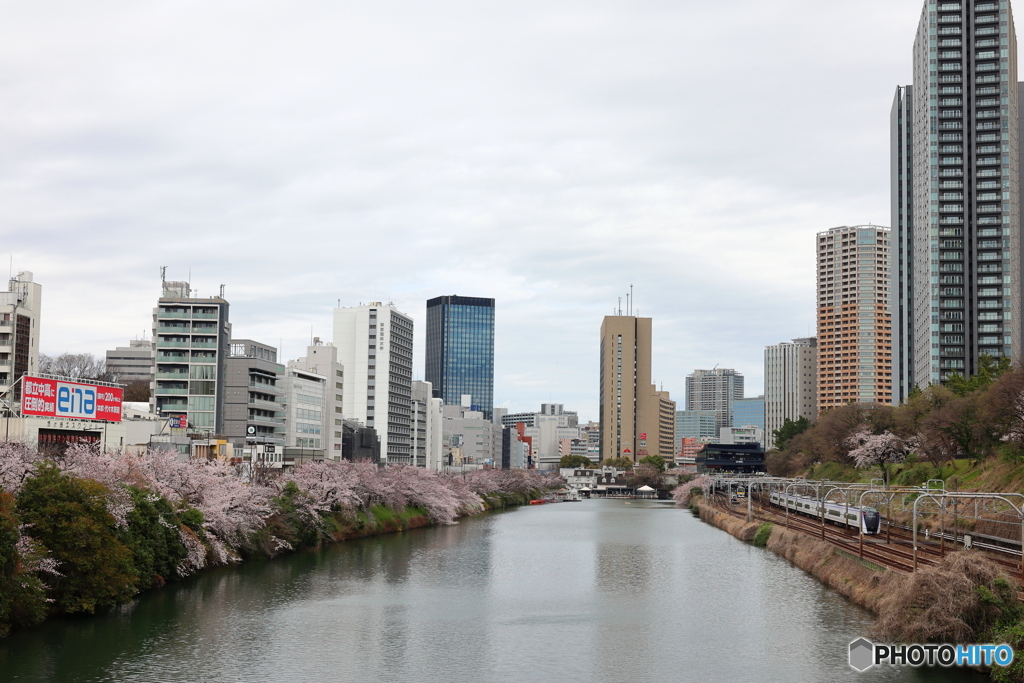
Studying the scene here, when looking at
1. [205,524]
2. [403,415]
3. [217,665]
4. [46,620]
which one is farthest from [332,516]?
[403,415]

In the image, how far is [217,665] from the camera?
27969 millimetres

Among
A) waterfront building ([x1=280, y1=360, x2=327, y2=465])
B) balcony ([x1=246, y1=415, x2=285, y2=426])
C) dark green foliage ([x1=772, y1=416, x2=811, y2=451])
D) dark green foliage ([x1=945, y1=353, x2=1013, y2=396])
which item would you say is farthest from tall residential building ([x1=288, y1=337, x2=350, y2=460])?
dark green foliage ([x1=945, y1=353, x2=1013, y2=396])

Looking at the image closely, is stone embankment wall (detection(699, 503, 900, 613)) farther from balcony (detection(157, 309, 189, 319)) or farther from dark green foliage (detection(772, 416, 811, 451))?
dark green foliage (detection(772, 416, 811, 451))

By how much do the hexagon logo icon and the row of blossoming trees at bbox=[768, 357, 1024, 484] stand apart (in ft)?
81.2

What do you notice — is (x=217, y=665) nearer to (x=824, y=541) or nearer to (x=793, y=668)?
(x=793, y=668)

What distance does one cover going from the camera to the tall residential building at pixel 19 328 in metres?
99.6

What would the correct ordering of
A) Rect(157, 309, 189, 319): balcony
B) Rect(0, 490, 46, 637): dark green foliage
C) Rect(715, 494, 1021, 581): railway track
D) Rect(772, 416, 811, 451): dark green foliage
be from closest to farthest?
1. Rect(0, 490, 46, 637): dark green foliage
2. Rect(715, 494, 1021, 581): railway track
3. Rect(157, 309, 189, 319): balcony
4. Rect(772, 416, 811, 451): dark green foliage

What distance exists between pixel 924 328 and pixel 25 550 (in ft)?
450

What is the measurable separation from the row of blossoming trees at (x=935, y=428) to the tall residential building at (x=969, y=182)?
3194 centimetres

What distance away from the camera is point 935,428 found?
64.4 meters

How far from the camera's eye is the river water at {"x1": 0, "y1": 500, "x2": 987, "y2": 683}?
27.5 metres

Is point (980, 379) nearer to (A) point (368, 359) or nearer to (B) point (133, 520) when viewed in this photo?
(B) point (133, 520)

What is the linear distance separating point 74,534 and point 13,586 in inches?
134
